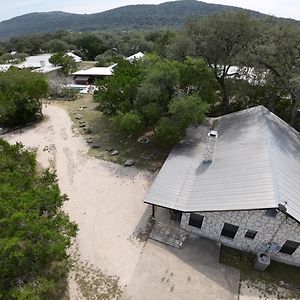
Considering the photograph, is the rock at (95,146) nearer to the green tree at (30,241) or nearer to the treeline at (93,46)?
the green tree at (30,241)

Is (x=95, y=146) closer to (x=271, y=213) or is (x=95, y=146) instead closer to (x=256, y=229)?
(x=256, y=229)

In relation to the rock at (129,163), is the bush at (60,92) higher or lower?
lower

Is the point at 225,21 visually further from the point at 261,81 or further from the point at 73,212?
the point at 73,212

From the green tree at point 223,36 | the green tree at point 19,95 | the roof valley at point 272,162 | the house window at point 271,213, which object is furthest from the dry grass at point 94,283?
the green tree at point 223,36

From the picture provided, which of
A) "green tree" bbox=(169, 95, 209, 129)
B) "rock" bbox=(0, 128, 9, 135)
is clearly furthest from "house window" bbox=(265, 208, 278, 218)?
"rock" bbox=(0, 128, 9, 135)

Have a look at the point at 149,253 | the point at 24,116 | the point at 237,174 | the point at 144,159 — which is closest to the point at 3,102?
the point at 24,116

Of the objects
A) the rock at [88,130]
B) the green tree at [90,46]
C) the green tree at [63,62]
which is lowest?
the green tree at [90,46]

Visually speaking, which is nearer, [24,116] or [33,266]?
[33,266]

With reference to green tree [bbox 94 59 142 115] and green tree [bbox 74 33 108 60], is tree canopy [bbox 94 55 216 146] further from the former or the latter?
green tree [bbox 74 33 108 60]
